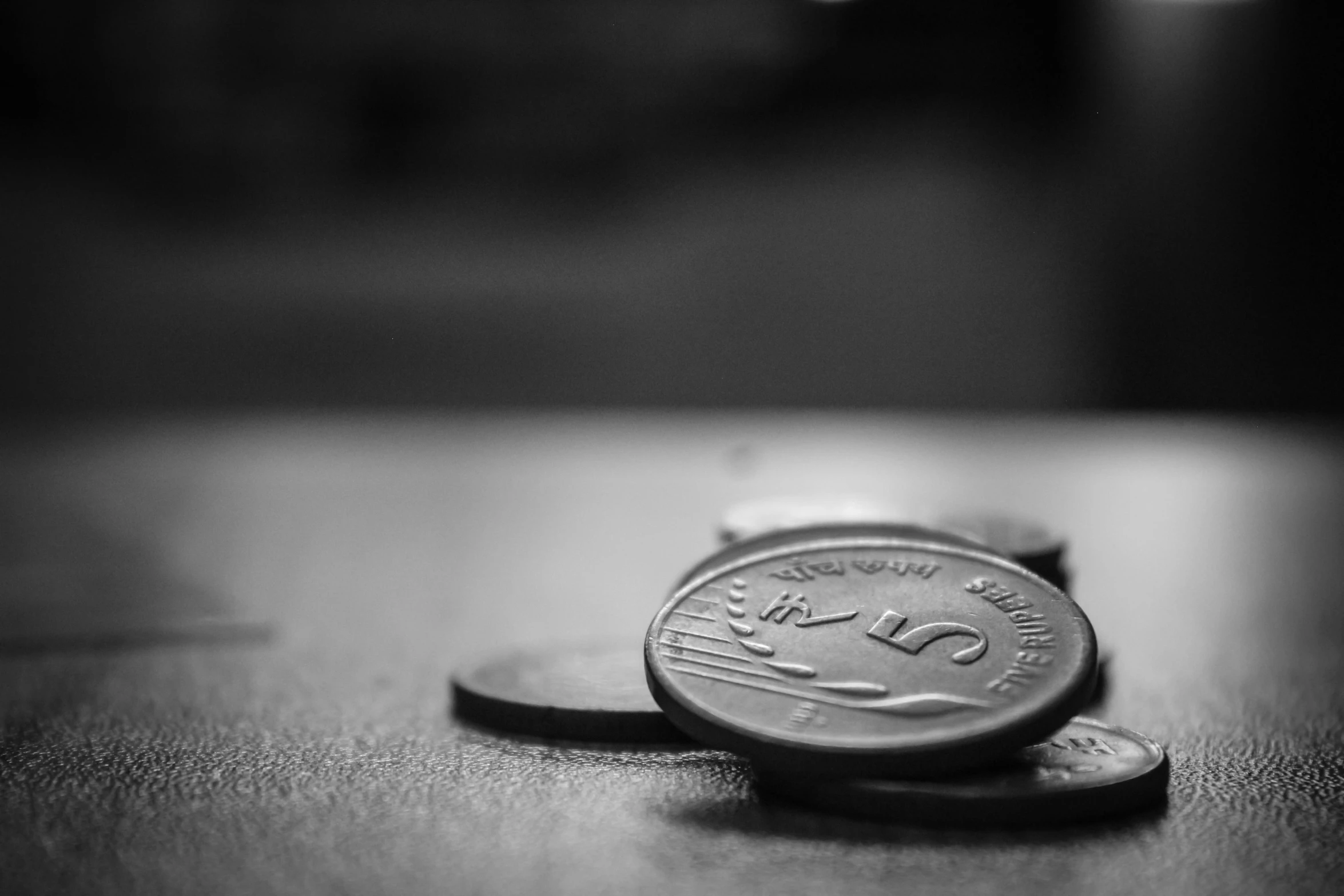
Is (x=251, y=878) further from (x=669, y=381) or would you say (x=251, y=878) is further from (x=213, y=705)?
(x=669, y=381)

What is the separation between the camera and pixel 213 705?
92 centimetres

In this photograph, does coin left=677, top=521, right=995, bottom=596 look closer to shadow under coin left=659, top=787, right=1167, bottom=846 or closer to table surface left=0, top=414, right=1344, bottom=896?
table surface left=0, top=414, right=1344, bottom=896

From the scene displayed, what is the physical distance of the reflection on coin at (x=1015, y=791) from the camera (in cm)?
62

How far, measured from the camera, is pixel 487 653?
3.80ft

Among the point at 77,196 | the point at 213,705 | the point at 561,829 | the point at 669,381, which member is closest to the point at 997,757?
the point at 561,829

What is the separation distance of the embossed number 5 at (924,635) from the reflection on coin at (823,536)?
0.56ft

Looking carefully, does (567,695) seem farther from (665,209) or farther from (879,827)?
(665,209)

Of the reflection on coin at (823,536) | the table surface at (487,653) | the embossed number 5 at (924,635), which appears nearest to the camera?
the table surface at (487,653)

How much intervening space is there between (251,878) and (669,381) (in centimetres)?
525

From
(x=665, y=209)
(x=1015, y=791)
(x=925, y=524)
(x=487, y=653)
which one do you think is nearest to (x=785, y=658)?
(x=1015, y=791)

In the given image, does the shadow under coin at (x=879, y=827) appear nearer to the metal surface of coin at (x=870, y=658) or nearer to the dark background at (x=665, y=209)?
the metal surface of coin at (x=870, y=658)

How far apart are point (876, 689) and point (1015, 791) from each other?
0.30ft

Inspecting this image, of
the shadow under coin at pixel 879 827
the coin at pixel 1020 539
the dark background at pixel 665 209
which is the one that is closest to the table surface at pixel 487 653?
the shadow under coin at pixel 879 827

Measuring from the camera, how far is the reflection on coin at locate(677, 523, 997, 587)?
918 millimetres
